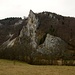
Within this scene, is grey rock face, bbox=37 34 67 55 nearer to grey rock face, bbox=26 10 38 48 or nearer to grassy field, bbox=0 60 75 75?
grey rock face, bbox=26 10 38 48

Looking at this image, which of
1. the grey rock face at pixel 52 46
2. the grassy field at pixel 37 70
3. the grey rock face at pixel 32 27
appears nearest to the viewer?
the grassy field at pixel 37 70

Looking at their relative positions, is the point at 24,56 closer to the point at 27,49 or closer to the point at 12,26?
the point at 27,49

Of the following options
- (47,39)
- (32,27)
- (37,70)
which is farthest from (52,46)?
(37,70)

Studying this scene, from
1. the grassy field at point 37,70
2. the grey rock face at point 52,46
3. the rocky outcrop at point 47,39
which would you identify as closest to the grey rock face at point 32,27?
the rocky outcrop at point 47,39

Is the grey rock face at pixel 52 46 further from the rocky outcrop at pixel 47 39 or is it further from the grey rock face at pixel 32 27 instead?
the grey rock face at pixel 32 27

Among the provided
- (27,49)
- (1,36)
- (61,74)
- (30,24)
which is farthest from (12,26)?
(61,74)

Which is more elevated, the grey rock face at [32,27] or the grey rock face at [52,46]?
the grey rock face at [32,27]

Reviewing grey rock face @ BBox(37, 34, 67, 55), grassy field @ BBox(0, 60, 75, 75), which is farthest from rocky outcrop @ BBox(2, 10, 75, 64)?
grassy field @ BBox(0, 60, 75, 75)

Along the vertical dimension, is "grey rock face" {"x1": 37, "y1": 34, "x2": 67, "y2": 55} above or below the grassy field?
above

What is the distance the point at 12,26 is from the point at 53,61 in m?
74.9

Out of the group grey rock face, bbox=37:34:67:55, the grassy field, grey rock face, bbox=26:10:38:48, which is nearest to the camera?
the grassy field

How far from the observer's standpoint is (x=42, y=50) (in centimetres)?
9856

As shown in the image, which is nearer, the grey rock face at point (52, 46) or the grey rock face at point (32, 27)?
the grey rock face at point (52, 46)

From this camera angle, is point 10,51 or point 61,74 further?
point 10,51
